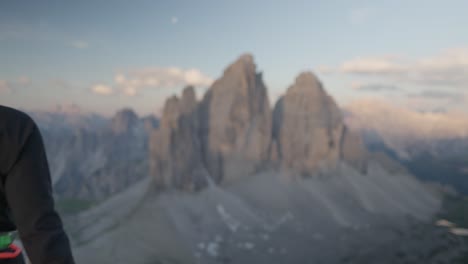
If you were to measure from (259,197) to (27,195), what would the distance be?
12044 cm

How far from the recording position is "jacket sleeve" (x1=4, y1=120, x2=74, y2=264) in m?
3.03

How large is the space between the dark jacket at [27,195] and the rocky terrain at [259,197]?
233ft

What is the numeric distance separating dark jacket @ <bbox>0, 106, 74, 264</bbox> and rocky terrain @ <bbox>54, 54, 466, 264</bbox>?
71029mm

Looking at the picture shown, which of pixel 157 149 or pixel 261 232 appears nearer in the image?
pixel 261 232

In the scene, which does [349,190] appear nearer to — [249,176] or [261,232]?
[249,176]

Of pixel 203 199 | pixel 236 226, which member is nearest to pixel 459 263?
pixel 236 226

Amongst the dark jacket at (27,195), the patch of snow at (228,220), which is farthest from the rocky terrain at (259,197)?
the dark jacket at (27,195)

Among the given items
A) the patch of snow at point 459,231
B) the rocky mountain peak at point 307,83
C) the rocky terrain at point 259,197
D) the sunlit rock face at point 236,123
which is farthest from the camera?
the rocky mountain peak at point 307,83

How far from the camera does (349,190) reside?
458 ft

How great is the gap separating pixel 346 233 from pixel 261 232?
27372 mm

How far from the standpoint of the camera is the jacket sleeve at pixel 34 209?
9.94 ft

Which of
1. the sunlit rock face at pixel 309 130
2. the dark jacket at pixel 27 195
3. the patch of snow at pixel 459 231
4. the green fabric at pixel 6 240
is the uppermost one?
the dark jacket at pixel 27 195

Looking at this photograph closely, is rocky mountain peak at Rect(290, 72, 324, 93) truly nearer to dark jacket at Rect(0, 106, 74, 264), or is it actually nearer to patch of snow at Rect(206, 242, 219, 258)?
patch of snow at Rect(206, 242, 219, 258)

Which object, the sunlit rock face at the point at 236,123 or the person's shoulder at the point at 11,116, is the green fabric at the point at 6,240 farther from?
the sunlit rock face at the point at 236,123
